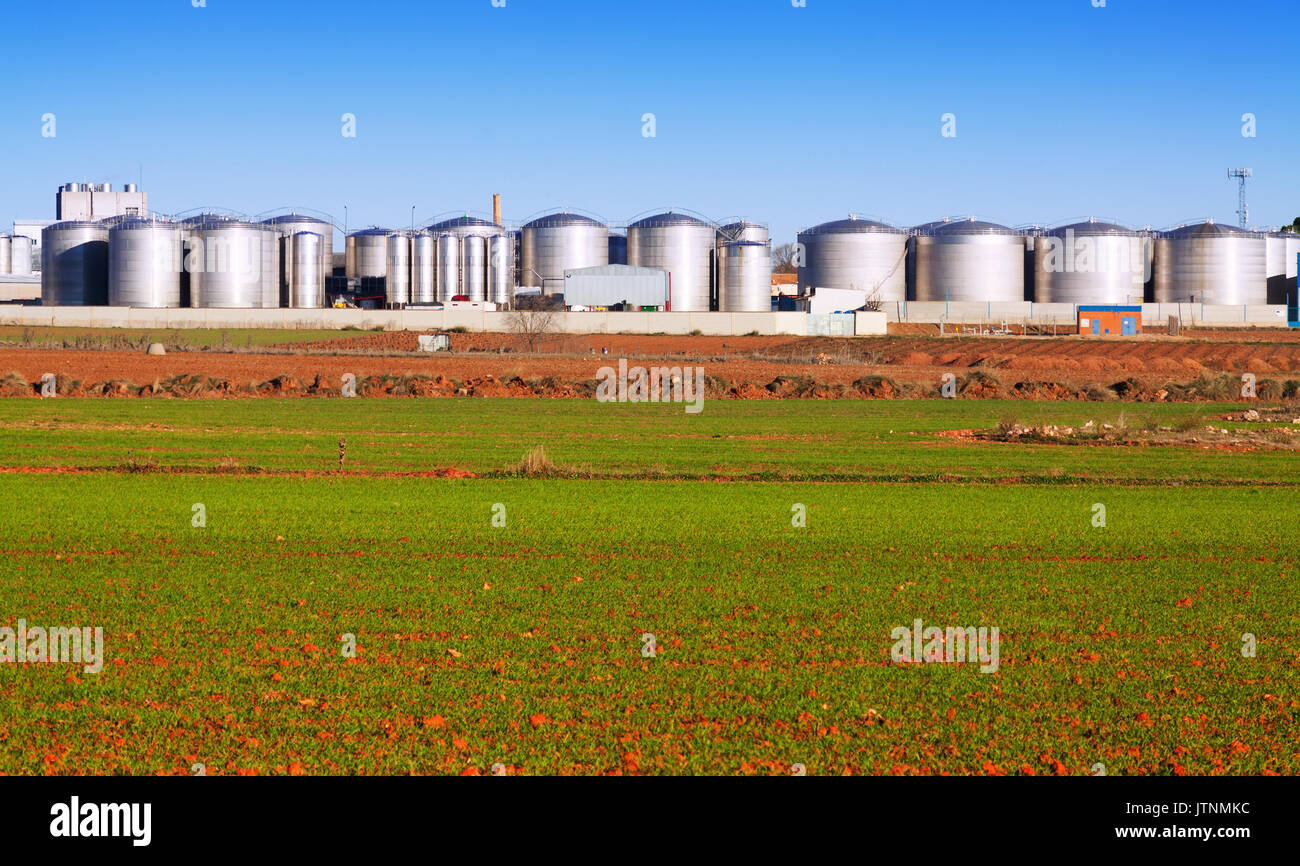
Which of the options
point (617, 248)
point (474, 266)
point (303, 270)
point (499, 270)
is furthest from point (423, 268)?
point (617, 248)

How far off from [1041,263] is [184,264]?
70217 mm

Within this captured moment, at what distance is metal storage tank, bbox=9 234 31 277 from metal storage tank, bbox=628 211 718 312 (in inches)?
3115

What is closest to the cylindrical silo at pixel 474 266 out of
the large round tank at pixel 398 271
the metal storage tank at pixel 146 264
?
the large round tank at pixel 398 271

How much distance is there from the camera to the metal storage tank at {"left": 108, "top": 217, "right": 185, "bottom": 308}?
331ft

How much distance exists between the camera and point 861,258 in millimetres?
115188

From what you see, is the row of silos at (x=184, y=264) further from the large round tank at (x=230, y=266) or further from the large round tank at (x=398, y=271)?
the large round tank at (x=398, y=271)

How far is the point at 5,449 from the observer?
32.9m

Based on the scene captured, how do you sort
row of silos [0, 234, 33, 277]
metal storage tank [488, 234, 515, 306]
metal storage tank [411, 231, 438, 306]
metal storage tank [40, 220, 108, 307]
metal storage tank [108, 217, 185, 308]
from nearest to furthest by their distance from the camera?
metal storage tank [108, 217, 185, 308], metal storage tank [40, 220, 108, 307], metal storage tank [411, 231, 438, 306], metal storage tank [488, 234, 515, 306], row of silos [0, 234, 33, 277]

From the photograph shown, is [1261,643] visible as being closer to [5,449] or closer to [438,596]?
[438,596]

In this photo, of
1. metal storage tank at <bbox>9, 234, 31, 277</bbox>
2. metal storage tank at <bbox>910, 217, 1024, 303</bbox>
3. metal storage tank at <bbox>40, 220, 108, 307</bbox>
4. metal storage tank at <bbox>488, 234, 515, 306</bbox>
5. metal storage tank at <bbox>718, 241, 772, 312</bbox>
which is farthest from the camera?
metal storage tank at <bbox>9, 234, 31, 277</bbox>

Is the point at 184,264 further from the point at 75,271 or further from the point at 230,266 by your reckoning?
the point at 75,271

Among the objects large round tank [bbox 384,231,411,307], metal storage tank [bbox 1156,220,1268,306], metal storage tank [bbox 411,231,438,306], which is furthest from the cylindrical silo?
metal storage tank [bbox 1156,220,1268,306]

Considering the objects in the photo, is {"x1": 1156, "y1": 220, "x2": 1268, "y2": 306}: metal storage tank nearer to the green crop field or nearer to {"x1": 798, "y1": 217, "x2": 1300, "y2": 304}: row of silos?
{"x1": 798, "y1": 217, "x2": 1300, "y2": 304}: row of silos
